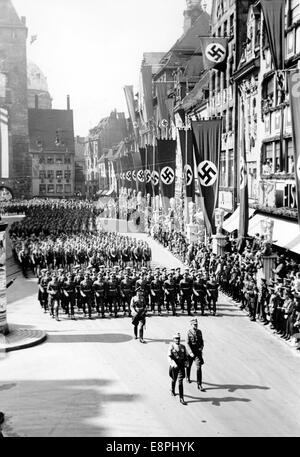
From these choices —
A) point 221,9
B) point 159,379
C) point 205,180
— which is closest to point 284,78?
point 205,180

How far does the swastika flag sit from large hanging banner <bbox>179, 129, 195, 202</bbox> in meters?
5.37

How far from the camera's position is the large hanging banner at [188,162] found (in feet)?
106


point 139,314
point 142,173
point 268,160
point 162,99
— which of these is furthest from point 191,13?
point 139,314

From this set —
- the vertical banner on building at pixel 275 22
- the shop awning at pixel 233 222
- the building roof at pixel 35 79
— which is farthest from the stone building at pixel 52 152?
the vertical banner on building at pixel 275 22

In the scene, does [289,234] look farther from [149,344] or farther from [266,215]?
[149,344]

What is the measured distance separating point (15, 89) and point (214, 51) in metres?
65.1

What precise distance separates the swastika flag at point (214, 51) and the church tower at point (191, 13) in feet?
90.3

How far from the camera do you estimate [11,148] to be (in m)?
93.9

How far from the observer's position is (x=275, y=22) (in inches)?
938

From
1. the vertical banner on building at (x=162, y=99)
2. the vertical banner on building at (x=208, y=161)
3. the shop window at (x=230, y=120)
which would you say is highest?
the vertical banner on building at (x=162, y=99)

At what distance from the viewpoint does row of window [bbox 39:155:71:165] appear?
104500 mm

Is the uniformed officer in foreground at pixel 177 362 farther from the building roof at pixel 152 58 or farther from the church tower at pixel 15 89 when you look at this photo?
the church tower at pixel 15 89

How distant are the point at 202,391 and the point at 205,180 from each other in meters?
13.8

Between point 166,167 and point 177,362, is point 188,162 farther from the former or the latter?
point 177,362
